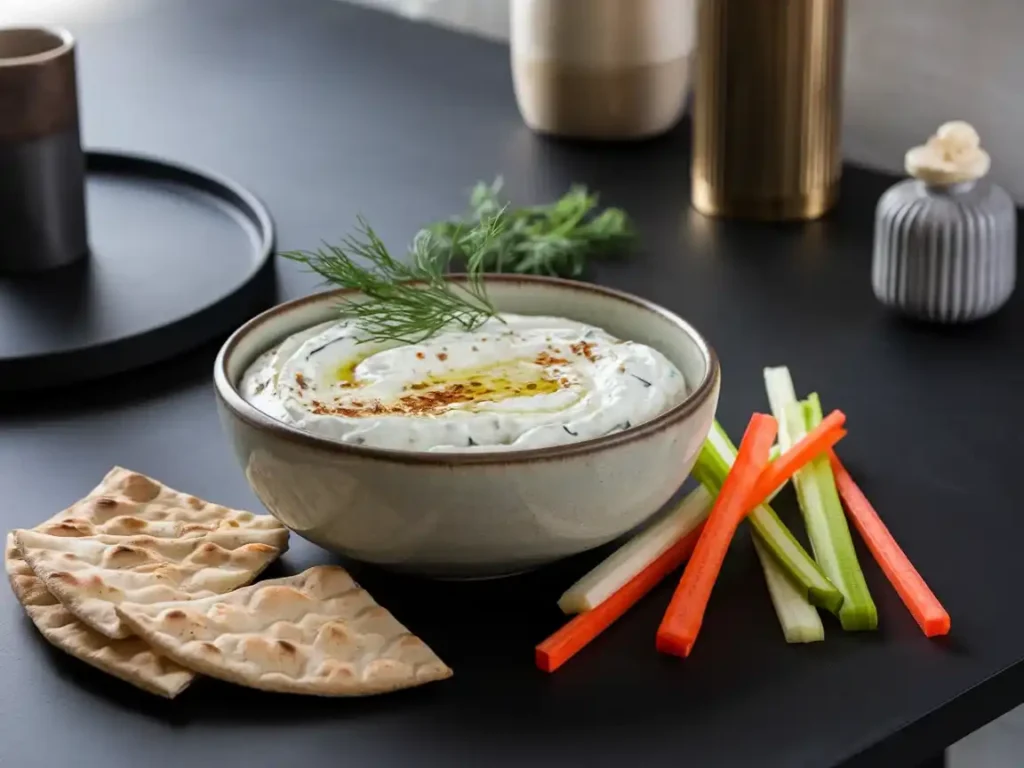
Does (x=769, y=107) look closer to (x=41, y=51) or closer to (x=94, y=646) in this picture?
(x=41, y=51)

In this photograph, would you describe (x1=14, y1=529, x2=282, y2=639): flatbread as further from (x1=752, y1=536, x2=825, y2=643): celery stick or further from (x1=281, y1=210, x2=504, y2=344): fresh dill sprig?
(x1=752, y1=536, x2=825, y2=643): celery stick

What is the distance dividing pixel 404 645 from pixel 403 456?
133mm

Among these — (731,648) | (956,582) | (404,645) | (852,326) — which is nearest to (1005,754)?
(852,326)

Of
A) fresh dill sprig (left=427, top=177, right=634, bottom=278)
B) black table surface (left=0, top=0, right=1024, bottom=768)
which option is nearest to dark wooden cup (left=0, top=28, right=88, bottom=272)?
black table surface (left=0, top=0, right=1024, bottom=768)

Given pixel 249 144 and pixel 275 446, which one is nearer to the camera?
pixel 275 446

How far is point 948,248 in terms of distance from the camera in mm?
1711

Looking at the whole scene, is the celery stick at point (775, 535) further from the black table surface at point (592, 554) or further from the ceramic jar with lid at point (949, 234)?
the ceramic jar with lid at point (949, 234)

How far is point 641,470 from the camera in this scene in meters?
1.19

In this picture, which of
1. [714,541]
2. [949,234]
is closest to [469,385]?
[714,541]

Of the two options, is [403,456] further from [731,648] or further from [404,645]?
[731,648]

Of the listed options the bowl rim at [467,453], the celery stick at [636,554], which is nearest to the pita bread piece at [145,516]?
the bowl rim at [467,453]

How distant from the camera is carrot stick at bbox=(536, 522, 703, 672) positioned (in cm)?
117

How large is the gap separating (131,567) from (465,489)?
27 centimetres

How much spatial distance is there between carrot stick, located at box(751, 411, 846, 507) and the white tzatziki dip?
0.13m
